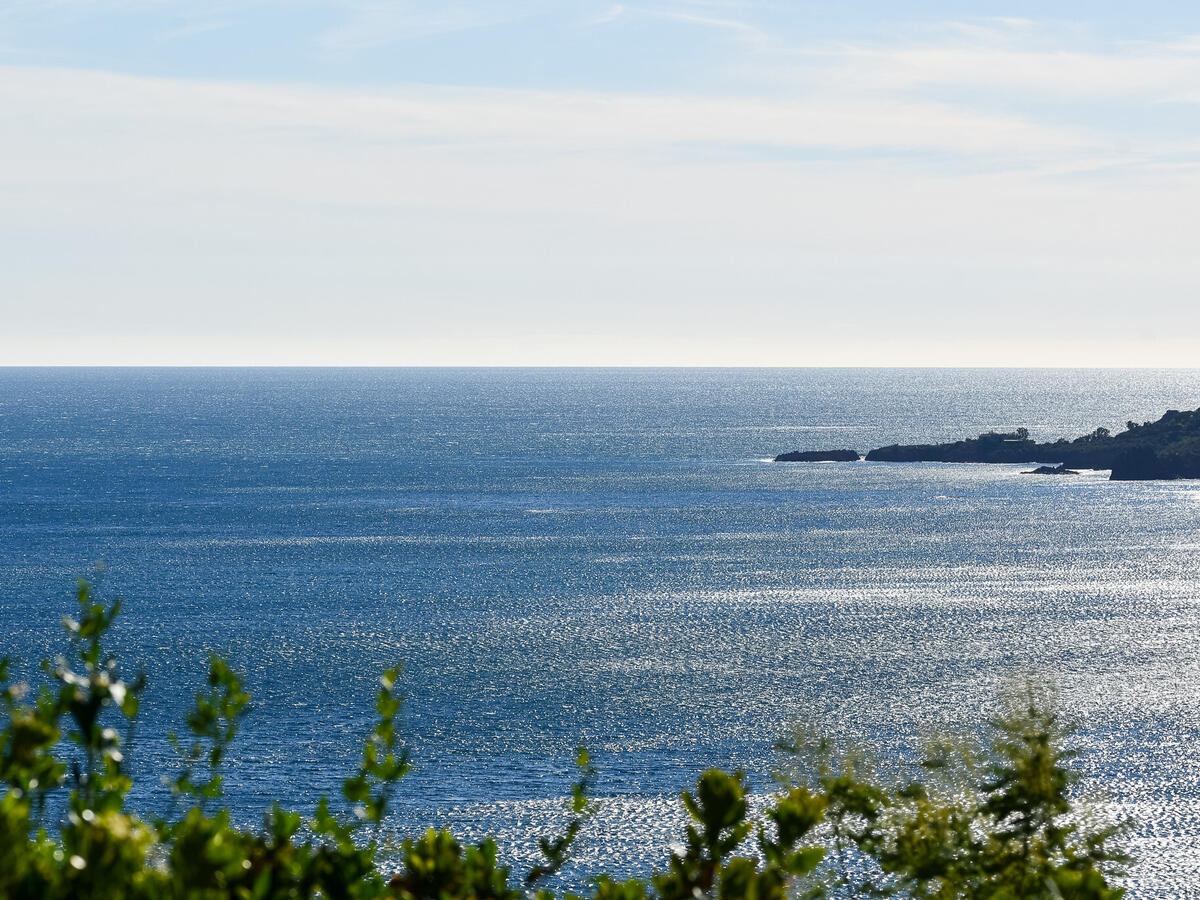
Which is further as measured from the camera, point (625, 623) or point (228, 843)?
point (625, 623)

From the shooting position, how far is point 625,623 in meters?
99.4

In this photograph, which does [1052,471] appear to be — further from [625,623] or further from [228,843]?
[228,843]

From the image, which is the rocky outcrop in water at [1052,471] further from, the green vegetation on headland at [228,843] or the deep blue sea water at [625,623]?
the green vegetation on headland at [228,843]

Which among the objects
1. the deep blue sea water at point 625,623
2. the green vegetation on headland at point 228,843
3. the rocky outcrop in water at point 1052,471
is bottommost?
the deep blue sea water at point 625,623

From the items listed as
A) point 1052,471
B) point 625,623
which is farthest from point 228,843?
point 1052,471

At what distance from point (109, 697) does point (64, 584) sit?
4443 inches

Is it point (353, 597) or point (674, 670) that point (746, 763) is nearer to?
point (674, 670)

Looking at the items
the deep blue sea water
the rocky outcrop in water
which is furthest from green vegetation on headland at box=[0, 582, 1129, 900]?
the rocky outcrop in water

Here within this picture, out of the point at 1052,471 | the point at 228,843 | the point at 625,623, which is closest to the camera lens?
the point at 228,843

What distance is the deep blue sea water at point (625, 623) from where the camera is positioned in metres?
68.1

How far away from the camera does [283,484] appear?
180125mm

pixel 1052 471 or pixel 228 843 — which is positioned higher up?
pixel 228 843

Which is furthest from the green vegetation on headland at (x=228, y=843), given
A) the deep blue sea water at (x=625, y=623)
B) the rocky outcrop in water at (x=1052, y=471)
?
the rocky outcrop in water at (x=1052, y=471)

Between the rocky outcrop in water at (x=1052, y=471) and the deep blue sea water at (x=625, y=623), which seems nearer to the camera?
the deep blue sea water at (x=625, y=623)
